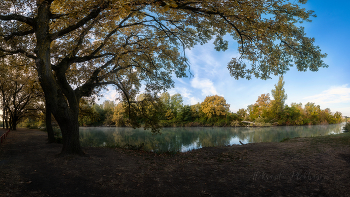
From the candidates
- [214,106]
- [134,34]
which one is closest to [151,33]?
[134,34]

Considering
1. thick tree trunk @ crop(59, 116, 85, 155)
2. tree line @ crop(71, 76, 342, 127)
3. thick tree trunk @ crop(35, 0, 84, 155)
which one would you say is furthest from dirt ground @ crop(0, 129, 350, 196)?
tree line @ crop(71, 76, 342, 127)

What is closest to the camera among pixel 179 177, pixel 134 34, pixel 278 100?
pixel 179 177

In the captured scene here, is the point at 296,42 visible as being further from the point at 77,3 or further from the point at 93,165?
the point at 93,165

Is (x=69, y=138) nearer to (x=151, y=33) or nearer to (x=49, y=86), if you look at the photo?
(x=49, y=86)

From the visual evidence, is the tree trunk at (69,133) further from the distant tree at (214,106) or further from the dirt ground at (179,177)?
the distant tree at (214,106)

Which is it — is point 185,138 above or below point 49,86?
below

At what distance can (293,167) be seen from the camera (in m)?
5.18

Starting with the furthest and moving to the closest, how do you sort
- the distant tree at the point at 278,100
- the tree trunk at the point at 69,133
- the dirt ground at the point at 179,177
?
the distant tree at the point at 278,100 < the tree trunk at the point at 69,133 < the dirt ground at the point at 179,177

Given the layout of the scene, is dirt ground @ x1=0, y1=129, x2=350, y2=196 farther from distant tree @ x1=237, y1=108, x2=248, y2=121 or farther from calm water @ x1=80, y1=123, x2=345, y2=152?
distant tree @ x1=237, y1=108, x2=248, y2=121

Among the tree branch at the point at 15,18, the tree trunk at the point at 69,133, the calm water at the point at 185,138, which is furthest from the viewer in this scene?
the calm water at the point at 185,138

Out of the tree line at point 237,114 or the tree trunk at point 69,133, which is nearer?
the tree trunk at point 69,133

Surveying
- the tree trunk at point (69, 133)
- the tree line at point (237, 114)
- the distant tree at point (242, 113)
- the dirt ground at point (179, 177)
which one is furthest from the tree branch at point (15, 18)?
the distant tree at point (242, 113)

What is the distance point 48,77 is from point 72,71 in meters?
4.23

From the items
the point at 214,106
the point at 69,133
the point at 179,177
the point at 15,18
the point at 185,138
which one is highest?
the point at 15,18
